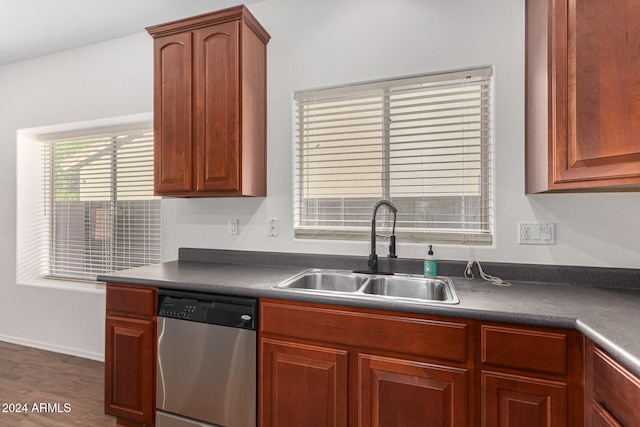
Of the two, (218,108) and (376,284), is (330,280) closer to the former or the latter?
(376,284)

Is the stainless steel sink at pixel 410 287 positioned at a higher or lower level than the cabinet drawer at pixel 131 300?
higher

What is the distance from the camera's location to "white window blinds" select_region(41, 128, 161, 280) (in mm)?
2773

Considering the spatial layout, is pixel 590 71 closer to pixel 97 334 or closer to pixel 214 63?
pixel 214 63

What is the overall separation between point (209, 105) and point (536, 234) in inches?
81.8

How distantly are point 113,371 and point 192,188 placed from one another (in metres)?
1.17

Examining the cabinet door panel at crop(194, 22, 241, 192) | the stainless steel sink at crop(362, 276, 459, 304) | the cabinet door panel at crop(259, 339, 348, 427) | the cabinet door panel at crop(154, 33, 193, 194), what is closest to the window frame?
the cabinet door panel at crop(154, 33, 193, 194)

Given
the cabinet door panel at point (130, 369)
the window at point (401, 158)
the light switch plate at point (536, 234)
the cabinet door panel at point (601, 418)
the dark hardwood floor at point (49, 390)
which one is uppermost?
the window at point (401, 158)

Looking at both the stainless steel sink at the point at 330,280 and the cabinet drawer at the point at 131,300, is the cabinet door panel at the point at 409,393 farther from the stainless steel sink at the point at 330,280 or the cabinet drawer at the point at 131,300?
the cabinet drawer at the point at 131,300

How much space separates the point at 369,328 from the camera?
4.46ft

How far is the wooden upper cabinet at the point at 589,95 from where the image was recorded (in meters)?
1.13

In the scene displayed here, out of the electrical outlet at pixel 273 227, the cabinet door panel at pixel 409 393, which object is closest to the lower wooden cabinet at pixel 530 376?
the cabinet door panel at pixel 409 393

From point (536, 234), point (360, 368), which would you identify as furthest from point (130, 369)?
point (536, 234)

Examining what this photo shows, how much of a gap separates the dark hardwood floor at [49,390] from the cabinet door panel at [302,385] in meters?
1.19

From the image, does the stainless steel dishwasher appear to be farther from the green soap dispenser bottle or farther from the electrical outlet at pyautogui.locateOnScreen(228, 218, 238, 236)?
the green soap dispenser bottle
